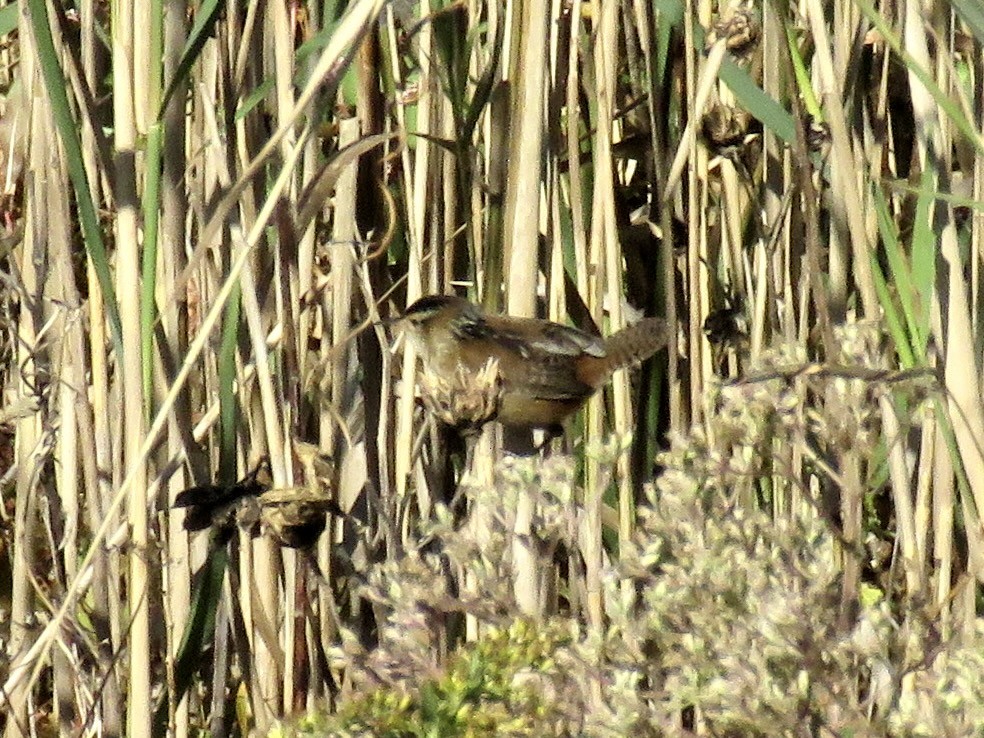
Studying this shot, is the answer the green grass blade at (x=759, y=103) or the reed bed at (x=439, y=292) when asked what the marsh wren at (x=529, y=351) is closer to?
the reed bed at (x=439, y=292)

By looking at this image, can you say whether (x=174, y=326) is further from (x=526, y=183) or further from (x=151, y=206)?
(x=526, y=183)

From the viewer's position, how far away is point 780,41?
72.3 inches

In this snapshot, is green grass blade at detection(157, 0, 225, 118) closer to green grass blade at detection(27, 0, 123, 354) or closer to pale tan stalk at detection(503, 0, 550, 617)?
green grass blade at detection(27, 0, 123, 354)

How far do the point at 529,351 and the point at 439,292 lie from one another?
141 millimetres

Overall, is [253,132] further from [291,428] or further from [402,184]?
[291,428]

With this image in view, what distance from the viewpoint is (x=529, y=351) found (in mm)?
1911

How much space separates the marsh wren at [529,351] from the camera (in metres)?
1.77

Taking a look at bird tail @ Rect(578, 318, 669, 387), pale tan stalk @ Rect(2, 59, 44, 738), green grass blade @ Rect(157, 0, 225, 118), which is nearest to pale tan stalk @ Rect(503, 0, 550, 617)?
bird tail @ Rect(578, 318, 669, 387)

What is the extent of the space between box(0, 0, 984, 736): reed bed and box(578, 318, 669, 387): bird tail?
0.09 feet

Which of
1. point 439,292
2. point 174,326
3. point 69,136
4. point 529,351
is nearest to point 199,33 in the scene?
point 69,136

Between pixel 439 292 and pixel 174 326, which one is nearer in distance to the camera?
pixel 174 326

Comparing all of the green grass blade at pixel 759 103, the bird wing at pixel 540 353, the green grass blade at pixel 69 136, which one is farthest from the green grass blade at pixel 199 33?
the green grass blade at pixel 759 103

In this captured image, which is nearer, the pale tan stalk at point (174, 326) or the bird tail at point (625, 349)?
the pale tan stalk at point (174, 326)

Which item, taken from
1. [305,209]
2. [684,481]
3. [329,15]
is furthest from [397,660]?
[329,15]
